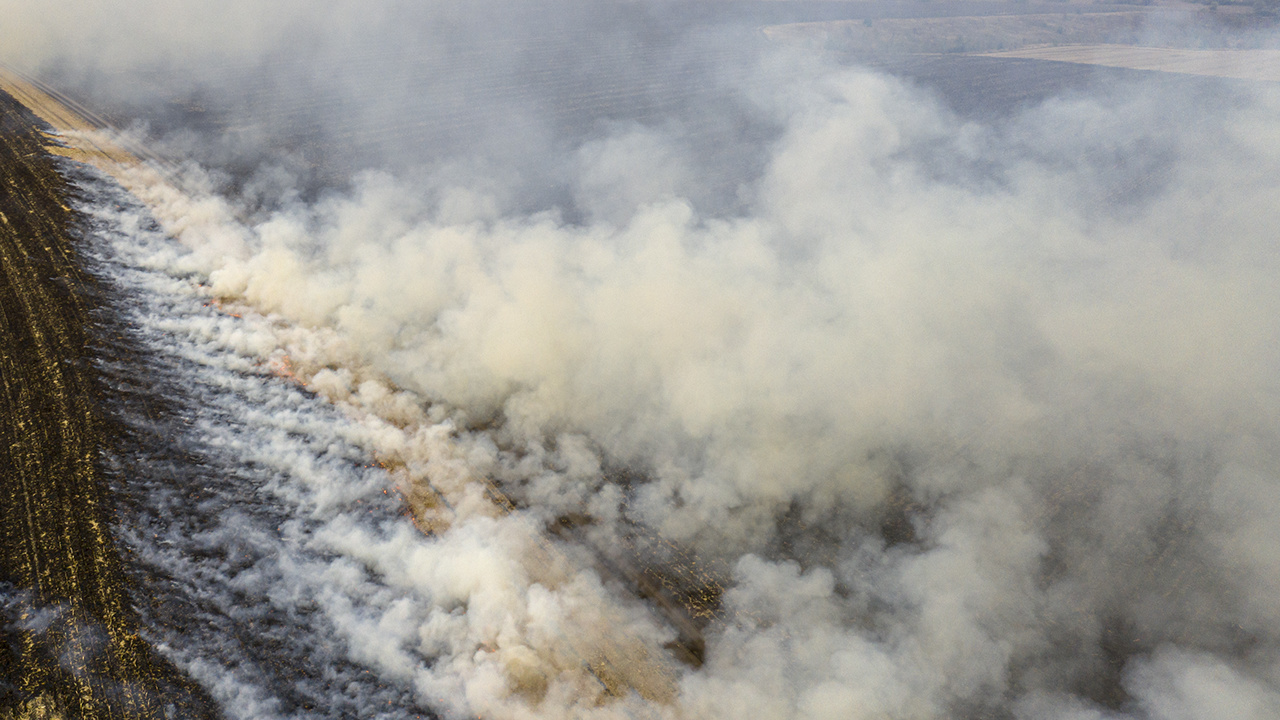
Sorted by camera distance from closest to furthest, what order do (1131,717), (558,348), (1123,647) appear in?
(1131,717), (1123,647), (558,348)

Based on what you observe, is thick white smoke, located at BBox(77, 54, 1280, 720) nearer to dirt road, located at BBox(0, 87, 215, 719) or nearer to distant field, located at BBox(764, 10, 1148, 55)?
dirt road, located at BBox(0, 87, 215, 719)

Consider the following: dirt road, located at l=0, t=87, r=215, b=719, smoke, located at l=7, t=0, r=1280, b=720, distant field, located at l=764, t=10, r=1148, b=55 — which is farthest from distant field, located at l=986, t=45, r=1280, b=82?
dirt road, located at l=0, t=87, r=215, b=719

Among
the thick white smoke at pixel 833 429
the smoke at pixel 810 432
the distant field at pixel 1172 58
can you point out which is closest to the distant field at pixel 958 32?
the distant field at pixel 1172 58

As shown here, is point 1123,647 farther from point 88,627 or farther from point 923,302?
point 88,627

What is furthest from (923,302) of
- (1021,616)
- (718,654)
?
(718,654)

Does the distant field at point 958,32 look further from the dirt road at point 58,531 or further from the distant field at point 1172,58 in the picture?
the dirt road at point 58,531

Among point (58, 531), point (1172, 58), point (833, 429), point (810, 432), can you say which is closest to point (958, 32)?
point (1172, 58)
